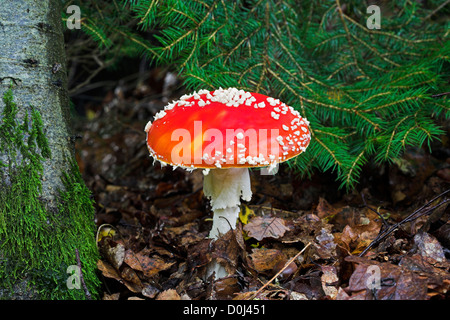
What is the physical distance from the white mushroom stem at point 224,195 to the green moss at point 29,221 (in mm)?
840

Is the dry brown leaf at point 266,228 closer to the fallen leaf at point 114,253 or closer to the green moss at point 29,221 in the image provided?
the fallen leaf at point 114,253

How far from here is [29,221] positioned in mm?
2127

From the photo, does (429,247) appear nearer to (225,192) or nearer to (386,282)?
(386,282)

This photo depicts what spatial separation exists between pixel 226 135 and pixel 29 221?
3.90 feet

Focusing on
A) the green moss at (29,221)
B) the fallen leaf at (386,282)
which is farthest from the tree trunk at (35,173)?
the fallen leaf at (386,282)

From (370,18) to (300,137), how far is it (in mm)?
1848

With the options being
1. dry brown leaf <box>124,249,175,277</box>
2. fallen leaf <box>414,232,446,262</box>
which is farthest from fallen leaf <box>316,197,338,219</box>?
dry brown leaf <box>124,249,175,277</box>

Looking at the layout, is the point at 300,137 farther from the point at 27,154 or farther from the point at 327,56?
the point at 327,56

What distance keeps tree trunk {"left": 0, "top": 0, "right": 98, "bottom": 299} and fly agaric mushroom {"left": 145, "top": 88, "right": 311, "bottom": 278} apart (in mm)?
598

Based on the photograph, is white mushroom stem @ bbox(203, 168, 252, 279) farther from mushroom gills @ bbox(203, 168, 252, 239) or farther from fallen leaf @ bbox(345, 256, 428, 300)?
fallen leaf @ bbox(345, 256, 428, 300)

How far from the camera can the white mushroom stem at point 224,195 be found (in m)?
2.39

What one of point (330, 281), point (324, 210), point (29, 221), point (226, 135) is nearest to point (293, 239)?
point (330, 281)
